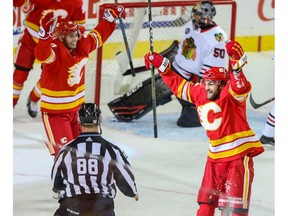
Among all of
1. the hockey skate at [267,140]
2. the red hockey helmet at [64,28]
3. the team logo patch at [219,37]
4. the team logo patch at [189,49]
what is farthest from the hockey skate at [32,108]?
the hockey skate at [267,140]

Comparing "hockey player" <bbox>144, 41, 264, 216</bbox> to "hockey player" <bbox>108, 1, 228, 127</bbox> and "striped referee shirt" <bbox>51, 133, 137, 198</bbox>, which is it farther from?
"striped referee shirt" <bbox>51, 133, 137, 198</bbox>

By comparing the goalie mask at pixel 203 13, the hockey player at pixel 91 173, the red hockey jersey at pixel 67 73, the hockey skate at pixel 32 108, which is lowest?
the hockey player at pixel 91 173

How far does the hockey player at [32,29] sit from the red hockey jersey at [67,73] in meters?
0.09

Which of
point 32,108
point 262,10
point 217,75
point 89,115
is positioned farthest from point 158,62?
point 262,10

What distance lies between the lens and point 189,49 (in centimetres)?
385

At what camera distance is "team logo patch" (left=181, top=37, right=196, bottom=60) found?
3.81 meters

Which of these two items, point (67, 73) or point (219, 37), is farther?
point (219, 37)

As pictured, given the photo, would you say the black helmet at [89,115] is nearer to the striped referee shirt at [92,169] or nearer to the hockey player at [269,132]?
the striped referee shirt at [92,169]

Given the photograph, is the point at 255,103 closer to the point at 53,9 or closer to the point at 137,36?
the point at 137,36

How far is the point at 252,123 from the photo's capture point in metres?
3.69

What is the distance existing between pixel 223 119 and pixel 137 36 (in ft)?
1.98

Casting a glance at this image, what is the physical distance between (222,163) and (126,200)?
0.35m

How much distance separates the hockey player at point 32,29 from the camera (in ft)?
12.1
